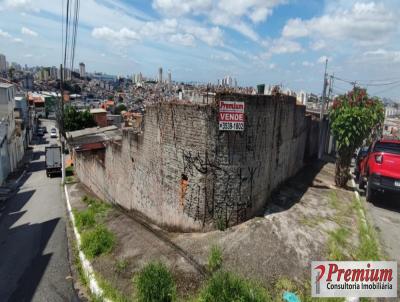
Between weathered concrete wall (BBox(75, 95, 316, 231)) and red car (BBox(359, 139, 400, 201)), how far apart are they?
3169 millimetres

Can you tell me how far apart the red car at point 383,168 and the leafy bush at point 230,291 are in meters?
6.70

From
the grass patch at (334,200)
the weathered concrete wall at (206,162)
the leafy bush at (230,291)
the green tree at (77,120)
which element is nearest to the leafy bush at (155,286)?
the leafy bush at (230,291)

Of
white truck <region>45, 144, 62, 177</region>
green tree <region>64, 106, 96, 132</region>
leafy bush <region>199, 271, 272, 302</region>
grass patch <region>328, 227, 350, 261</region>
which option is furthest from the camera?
green tree <region>64, 106, 96, 132</region>

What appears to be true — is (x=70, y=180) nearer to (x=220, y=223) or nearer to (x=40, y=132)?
(x=220, y=223)

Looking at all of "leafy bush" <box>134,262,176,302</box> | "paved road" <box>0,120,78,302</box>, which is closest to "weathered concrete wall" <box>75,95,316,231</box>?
"leafy bush" <box>134,262,176,302</box>

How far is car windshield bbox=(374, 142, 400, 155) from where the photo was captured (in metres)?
10.5

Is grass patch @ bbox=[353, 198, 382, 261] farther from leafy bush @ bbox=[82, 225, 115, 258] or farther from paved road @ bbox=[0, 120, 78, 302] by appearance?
paved road @ bbox=[0, 120, 78, 302]

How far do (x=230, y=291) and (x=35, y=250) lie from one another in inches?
335

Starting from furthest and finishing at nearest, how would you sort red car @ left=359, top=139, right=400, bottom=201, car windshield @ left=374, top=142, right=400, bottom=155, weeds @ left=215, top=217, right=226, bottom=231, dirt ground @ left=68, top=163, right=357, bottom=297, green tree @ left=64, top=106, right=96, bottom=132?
green tree @ left=64, top=106, right=96, bottom=132 → car windshield @ left=374, top=142, right=400, bottom=155 → red car @ left=359, top=139, right=400, bottom=201 → weeds @ left=215, top=217, right=226, bottom=231 → dirt ground @ left=68, top=163, right=357, bottom=297

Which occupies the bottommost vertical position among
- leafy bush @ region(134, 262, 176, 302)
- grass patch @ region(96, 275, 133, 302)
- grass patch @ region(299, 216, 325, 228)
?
grass patch @ region(96, 275, 133, 302)

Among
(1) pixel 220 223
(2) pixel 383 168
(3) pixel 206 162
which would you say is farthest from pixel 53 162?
(2) pixel 383 168

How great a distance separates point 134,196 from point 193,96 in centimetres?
535

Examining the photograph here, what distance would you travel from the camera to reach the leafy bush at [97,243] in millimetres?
8625

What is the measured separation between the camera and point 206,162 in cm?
795
